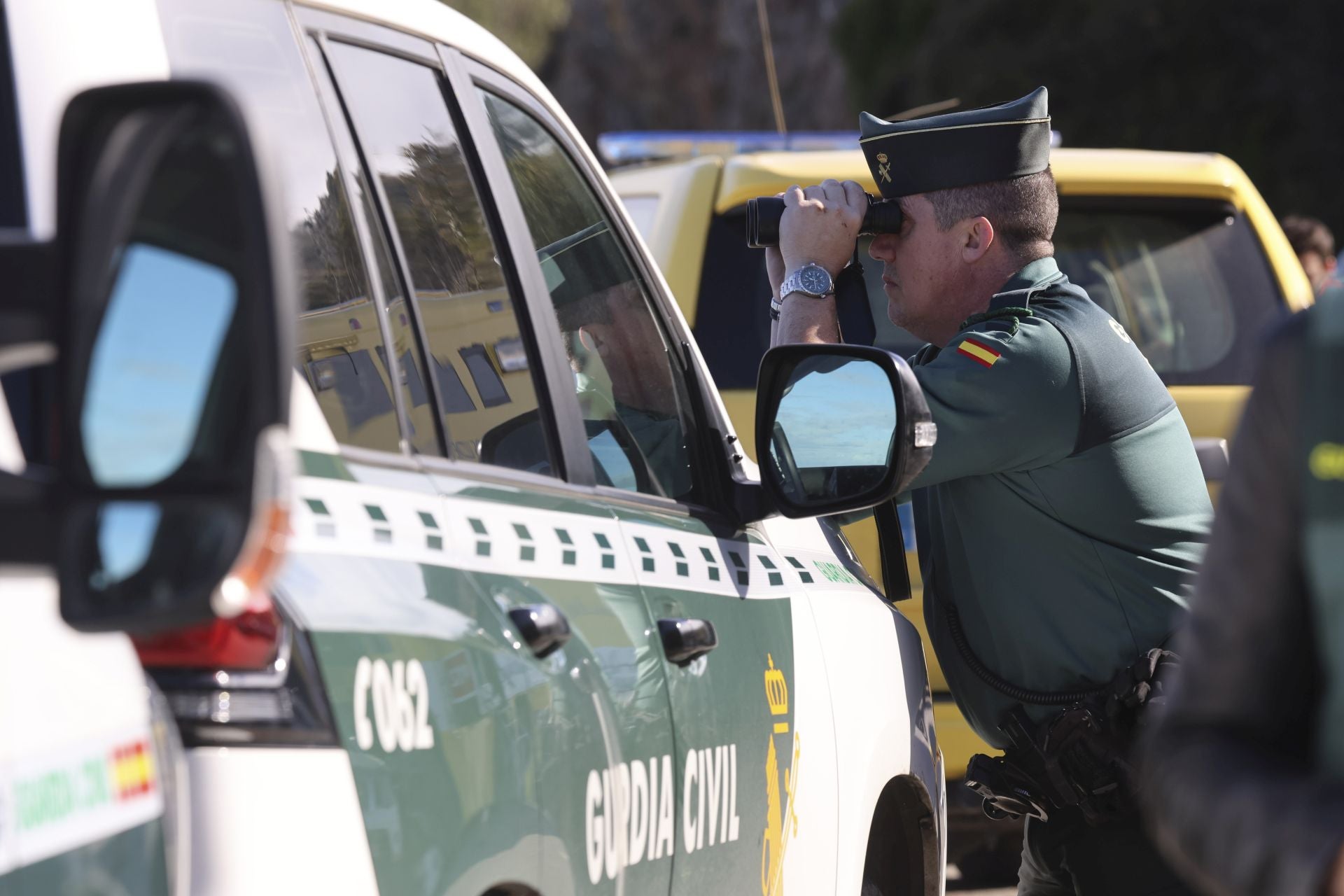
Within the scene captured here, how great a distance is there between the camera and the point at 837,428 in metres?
2.46

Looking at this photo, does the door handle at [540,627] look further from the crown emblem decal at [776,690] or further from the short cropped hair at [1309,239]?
the short cropped hair at [1309,239]

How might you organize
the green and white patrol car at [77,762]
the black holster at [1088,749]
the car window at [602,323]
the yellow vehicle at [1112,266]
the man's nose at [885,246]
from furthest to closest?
1. the yellow vehicle at [1112,266]
2. the man's nose at [885,246]
3. the black holster at [1088,749]
4. the car window at [602,323]
5. the green and white patrol car at [77,762]

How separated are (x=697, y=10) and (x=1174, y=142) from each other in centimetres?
1658

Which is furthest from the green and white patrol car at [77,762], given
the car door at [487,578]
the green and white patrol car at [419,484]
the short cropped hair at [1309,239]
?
the short cropped hair at [1309,239]

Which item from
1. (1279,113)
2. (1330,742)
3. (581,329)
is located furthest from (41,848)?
(1279,113)

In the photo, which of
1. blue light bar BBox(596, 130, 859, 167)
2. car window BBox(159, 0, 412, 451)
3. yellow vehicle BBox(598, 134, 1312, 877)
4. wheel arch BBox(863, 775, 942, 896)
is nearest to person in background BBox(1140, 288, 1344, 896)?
car window BBox(159, 0, 412, 451)

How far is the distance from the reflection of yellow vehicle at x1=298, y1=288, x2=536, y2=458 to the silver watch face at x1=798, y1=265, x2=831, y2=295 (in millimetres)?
861

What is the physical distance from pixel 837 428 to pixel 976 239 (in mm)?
591

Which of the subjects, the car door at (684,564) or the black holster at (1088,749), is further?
the black holster at (1088,749)

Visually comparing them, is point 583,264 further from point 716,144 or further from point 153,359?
point 716,144

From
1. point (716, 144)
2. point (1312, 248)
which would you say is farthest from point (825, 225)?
point (1312, 248)

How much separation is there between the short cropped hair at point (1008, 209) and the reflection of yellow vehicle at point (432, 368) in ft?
3.28

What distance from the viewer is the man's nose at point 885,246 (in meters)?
2.98

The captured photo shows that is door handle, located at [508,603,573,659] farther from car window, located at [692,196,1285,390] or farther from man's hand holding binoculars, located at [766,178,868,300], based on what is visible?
car window, located at [692,196,1285,390]
